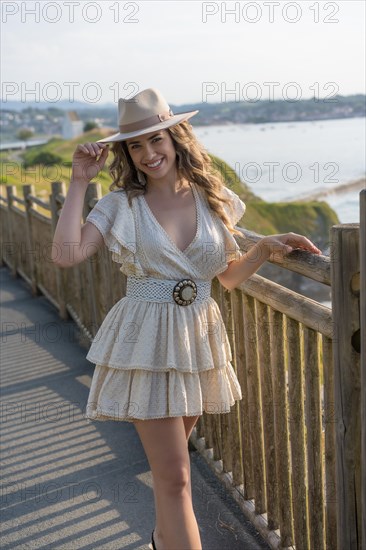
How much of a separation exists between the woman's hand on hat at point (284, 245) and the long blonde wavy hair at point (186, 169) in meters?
0.20

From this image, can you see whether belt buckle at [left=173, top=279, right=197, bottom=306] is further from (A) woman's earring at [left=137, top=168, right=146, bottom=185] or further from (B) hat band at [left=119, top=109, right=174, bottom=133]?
(B) hat band at [left=119, top=109, right=174, bottom=133]

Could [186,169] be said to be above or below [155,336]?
above

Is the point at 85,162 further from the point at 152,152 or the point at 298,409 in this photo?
the point at 298,409

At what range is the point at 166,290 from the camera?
9.26 ft

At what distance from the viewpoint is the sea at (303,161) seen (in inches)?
1458

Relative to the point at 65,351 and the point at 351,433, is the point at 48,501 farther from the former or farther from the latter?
the point at 65,351

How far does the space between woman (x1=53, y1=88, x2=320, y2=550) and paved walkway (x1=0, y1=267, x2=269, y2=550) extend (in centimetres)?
76

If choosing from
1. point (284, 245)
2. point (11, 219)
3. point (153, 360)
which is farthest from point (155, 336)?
point (11, 219)

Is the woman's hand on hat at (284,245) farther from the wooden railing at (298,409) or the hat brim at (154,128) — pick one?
the hat brim at (154,128)

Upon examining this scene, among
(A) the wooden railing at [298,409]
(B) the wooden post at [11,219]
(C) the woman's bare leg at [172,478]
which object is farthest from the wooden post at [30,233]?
(C) the woman's bare leg at [172,478]

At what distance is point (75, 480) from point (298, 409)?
1.68m

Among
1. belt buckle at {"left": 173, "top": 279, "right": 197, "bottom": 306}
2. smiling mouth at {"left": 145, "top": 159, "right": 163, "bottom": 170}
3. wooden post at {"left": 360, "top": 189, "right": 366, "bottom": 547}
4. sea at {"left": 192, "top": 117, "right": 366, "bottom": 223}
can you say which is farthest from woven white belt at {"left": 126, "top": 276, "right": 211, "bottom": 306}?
sea at {"left": 192, "top": 117, "right": 366, "bottom": 223}

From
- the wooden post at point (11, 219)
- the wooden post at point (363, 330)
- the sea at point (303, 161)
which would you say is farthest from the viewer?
the sea at point (303, 161)

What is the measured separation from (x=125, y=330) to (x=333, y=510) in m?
0.99
